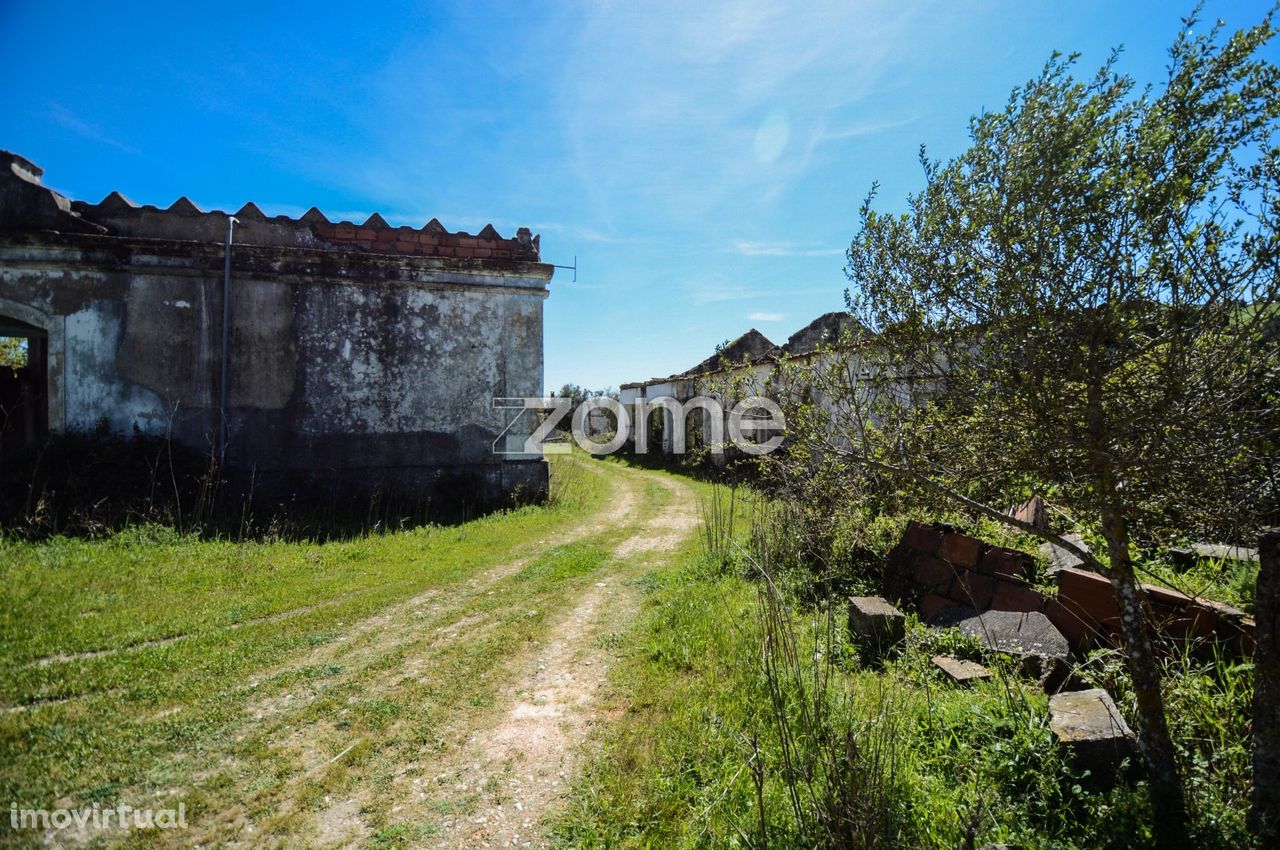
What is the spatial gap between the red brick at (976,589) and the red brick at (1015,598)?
5 centimetres

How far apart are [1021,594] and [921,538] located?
1.06 m

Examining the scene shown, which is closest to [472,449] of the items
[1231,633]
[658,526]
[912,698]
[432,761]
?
[658,526]

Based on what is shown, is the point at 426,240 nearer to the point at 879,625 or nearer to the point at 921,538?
the point at 921,538

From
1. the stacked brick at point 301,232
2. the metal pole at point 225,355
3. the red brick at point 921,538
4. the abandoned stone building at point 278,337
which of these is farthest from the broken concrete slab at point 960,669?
the metal pole at point 225,355

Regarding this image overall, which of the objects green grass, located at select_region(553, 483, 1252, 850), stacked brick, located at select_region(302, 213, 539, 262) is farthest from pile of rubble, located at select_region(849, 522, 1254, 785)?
stacked brick, located at select_region(302, 213, 539, 262)

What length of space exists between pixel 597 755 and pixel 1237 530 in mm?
3174

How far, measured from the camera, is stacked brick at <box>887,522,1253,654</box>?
3.01 m

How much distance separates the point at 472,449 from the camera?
31.8 feet

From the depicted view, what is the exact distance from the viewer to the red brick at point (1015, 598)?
151 inches

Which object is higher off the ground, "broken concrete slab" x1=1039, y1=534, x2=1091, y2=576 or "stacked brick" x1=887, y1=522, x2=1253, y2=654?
"broken concrete slab" x1=1039, y1=534, x2=1091, y2=576

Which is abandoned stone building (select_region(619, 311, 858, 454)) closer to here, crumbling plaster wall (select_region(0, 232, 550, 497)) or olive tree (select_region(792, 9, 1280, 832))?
crumbling plaster wall (select_region(0, 232, 550, 497))

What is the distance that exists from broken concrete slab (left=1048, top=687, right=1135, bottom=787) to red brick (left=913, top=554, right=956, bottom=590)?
6.17 ft

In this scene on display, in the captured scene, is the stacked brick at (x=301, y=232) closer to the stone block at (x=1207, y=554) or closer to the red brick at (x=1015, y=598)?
the red brick at (x=1015, y=598)

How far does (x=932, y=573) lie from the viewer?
4.79 meters
